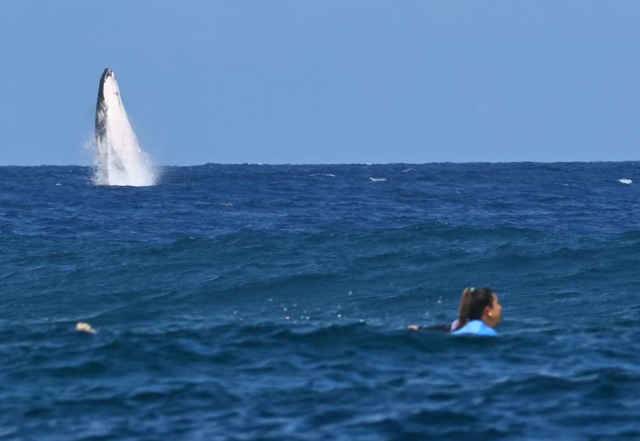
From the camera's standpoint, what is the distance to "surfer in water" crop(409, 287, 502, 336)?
1140cm

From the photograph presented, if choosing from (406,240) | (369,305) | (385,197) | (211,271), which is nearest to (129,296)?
(211,271)

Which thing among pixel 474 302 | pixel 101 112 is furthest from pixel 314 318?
pixel 101 112

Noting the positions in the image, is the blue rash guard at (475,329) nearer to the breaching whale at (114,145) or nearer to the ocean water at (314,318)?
the ocean water at (314,318)

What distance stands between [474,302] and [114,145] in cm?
4527

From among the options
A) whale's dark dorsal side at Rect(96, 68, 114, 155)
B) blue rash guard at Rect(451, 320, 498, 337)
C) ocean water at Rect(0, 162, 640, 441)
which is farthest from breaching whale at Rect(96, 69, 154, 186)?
blue rash guard at Rect(451, 320, 498, 337)

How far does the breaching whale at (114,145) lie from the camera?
51.9 meters

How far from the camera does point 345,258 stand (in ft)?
83.9

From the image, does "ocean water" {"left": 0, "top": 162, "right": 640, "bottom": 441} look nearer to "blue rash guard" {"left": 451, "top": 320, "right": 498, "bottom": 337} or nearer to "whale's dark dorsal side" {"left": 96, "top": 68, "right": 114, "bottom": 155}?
"blue rash guard" {"left": 451, "top": 320, "right": 498, "bottom": 337}

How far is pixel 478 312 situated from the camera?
1170cm

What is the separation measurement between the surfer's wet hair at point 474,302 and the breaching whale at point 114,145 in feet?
139

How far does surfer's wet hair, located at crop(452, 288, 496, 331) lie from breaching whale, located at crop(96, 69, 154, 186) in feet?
139

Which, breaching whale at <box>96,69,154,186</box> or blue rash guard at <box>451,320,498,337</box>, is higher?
breaching whale at <box>96,69,154,186</box>

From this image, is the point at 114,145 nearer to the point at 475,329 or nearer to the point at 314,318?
the point at 314,318

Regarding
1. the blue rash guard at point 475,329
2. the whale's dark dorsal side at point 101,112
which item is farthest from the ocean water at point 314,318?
the whale's dark dorsal side at point 101,112
